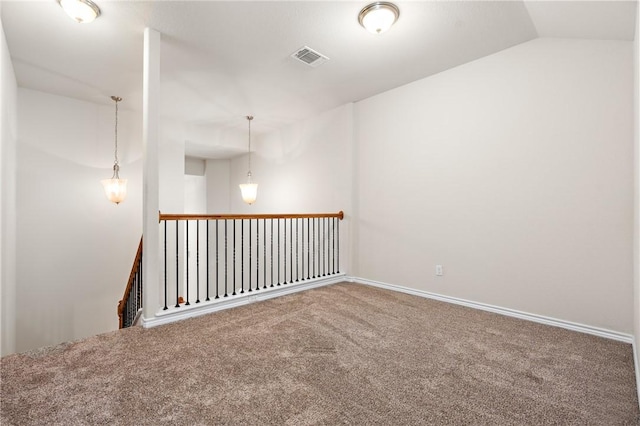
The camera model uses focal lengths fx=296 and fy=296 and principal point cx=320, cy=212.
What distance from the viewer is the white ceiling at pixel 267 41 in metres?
2.32

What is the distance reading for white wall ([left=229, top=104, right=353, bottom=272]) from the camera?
4.39 metres

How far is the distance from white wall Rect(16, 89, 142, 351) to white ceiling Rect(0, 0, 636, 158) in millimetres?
466

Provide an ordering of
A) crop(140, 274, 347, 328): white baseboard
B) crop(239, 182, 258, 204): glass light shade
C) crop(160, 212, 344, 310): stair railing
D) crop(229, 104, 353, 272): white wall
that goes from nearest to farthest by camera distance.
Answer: crop(140, 274, 347, 328): white baseboard, crop(160, 212, 344, 310): stair railing, crop(229, 104, 353, 272): white wall, crop(239, 182, 258, 204): glass light shade

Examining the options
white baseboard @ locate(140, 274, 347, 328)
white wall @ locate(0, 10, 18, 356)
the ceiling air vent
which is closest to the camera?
white baseboard @ locate(140, 274, 347, 328)

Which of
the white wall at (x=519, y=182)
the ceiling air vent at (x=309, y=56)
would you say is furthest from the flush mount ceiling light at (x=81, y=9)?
the white wall at (x=519, y=182)

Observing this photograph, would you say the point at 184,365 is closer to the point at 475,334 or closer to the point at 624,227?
the point at 475,334

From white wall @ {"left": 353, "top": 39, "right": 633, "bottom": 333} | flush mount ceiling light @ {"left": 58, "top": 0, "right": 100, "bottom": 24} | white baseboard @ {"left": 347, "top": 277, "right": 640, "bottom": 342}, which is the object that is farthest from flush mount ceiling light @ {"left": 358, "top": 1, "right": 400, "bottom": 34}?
white baseboard @ {"left": 347, "top": 277, "right": 640, "bottom": 342}

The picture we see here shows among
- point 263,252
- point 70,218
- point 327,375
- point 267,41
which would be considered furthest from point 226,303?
point 70,218

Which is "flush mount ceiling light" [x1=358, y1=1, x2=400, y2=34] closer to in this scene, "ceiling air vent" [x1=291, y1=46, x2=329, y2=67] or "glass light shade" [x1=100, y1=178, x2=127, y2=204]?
"ceiling air vent" [x1=291, y1=46, x2=329, y2=67]

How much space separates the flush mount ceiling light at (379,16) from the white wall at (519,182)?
1.30 m

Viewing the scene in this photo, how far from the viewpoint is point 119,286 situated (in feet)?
Answer: 14.9

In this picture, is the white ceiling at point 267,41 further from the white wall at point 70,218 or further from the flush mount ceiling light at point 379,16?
the white wall at point 70,218

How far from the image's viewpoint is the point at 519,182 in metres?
2.83

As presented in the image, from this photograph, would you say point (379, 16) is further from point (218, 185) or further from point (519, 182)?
point (218, 185)
